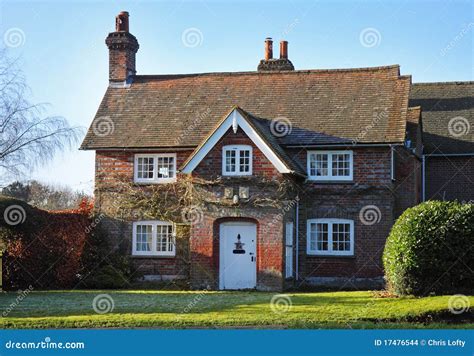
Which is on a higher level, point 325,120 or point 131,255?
point 325,120

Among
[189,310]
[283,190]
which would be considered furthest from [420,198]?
[189,310]

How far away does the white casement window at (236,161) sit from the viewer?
27.1m

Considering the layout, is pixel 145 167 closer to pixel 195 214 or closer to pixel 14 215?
pixel 195 214

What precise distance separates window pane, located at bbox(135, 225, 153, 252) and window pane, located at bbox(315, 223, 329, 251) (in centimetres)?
680

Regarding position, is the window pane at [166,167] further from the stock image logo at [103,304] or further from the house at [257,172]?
the stock image logo at [103,304]

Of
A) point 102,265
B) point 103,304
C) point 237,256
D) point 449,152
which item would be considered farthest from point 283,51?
point 103,304

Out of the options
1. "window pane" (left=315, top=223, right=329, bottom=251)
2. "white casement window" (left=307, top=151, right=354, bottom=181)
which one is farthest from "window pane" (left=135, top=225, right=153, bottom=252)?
"white casement window" (left=307, top=151, right=354, bottom=181)

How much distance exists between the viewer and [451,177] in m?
34.6

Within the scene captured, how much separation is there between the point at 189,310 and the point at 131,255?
10.3 metres

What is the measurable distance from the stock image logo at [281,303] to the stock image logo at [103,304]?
4540 millimetres

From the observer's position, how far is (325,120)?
29.7 metres

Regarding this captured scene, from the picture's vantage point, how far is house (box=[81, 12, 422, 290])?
2700 centimetres

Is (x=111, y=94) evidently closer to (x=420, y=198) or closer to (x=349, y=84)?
(x=349, y=84)

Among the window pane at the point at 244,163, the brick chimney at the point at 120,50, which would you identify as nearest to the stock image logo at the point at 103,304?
the window pane at the point at 244,163
